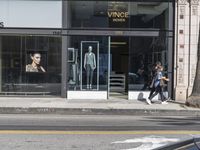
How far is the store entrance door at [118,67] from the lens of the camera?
24484 mm

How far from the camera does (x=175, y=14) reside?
75.2 ft

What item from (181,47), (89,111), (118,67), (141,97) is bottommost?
(89,111)

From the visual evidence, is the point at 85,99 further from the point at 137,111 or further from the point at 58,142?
the point at 58,142

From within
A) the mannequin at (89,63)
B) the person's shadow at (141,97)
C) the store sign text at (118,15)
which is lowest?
the person's shadow at (141,97)

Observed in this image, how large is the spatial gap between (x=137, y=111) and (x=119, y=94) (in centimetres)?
595

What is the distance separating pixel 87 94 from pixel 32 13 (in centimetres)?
440

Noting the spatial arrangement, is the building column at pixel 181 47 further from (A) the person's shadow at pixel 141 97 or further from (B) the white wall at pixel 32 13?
(B) the white wall at pixel 32 13

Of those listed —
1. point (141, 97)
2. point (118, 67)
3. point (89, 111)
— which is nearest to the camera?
point (89, 111)

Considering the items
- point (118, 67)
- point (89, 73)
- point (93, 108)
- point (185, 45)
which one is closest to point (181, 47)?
point (185, 45)

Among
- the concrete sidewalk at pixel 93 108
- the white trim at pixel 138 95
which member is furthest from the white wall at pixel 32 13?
the white trim at pixel 138 95

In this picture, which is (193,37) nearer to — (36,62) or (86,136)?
(36,62)

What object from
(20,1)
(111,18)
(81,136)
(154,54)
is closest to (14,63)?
(20,1)

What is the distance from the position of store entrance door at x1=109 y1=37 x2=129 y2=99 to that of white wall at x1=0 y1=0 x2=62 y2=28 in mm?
3006

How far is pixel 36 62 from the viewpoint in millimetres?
23203
